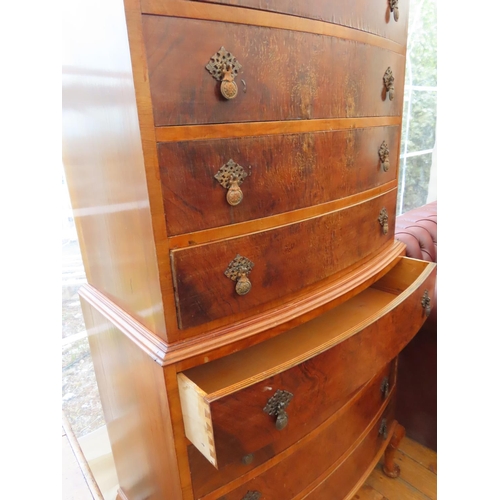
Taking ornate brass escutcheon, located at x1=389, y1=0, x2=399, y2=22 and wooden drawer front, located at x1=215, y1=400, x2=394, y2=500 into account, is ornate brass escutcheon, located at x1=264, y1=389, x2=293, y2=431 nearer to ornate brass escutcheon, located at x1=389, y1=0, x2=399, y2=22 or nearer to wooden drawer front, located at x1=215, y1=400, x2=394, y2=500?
wooden drawer front, located at x1=215, y1=400, x2=394, y2=500

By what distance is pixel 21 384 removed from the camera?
20.8 inches

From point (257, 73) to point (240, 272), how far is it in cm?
34

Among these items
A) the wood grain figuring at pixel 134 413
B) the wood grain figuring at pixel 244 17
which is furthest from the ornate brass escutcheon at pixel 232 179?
the wood grain figuring at pixel 134 413

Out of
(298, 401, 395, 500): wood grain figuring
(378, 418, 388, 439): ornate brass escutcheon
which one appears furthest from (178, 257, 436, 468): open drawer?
(378, 418, 388, 439): ornate brass escutcheon

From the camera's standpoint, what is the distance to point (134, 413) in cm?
85

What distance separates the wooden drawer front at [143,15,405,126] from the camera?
0.54m

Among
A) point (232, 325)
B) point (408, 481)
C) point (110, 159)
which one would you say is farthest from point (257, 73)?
point (408, 481)

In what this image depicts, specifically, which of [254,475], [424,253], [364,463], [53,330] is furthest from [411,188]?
[53,330]

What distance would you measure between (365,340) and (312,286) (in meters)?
0.16

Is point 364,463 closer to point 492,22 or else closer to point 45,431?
point 45,431

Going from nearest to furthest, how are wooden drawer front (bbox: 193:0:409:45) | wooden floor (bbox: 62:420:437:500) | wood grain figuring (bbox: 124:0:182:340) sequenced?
wood grain figuring (bbox: 124:0:182:340) < wooden drawer front (bbox: 193:0:409:45) < wooden floor (bbox: 62:420:437:500)

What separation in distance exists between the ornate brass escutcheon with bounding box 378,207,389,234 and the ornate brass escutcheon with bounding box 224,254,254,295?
0.49 metres

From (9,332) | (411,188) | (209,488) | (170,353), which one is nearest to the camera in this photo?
(9,332)

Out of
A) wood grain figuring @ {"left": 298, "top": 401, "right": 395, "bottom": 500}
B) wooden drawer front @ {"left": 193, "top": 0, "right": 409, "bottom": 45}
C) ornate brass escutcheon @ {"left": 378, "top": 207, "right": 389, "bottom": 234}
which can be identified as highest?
A: wooden drawer front @ {"left": 193, "top": 0, "right": 409, "bottom": 45}
